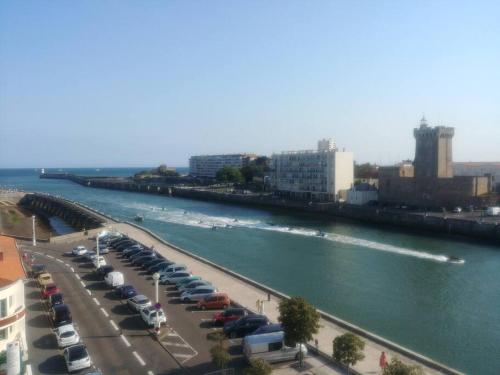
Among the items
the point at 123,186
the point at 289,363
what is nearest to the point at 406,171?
the point at 289,363

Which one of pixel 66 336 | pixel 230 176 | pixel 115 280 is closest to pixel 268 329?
pixel 66 336

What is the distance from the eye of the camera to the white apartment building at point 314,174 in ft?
187

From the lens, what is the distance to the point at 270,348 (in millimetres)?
10703

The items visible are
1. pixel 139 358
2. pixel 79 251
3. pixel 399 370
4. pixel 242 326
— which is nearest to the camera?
pixel 399 370

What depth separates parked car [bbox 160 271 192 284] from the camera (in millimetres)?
17547

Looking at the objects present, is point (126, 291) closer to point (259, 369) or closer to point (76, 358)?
point (76, 358)

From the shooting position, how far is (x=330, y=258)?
90.6 ft

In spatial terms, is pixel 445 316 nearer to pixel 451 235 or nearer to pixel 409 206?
pixel 451 235

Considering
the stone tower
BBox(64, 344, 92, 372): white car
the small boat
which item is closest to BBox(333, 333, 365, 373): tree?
BBox(64, 344, 92, 372): white car

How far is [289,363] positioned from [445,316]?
9.21 meters

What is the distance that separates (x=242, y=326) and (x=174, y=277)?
6068 millimetres

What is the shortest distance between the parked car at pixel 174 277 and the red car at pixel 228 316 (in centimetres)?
461

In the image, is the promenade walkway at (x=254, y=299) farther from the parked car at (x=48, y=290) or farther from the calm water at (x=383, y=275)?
the parked car at (x=48, y=290)

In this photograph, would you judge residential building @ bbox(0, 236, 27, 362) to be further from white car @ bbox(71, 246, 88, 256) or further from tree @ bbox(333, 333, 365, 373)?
white car @ bbox(71, 246, 88, 256)
